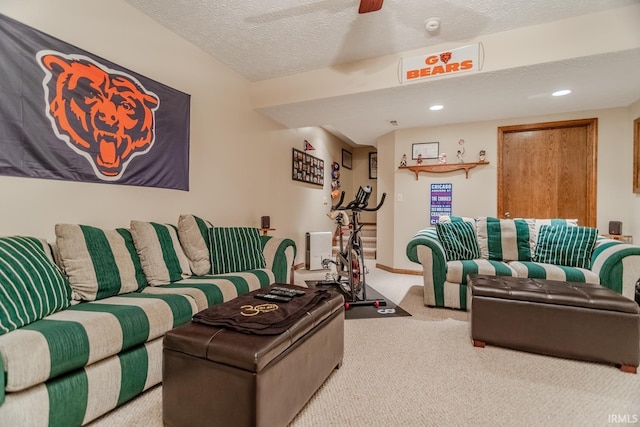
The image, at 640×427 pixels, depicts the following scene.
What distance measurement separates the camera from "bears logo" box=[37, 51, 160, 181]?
1.93m

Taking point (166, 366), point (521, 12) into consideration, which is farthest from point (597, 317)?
point (166, 366)

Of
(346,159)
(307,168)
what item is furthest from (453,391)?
(346,159)

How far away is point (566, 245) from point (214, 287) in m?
3.25

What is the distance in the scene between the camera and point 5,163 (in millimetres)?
1713

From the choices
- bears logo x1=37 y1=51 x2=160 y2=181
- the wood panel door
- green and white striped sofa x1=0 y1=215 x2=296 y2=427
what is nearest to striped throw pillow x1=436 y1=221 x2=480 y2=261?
the wood panel door

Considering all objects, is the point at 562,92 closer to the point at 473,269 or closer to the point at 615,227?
the point at 615,227

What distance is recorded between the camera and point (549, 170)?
4059 mm

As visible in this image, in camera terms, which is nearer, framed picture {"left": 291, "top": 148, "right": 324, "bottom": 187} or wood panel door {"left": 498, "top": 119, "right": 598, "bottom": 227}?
wood panel door {"left": 498, "top": 119, "right": 598, "bottom": 227}

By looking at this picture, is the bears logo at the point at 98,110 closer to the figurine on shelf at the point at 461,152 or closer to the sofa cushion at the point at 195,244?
the sofa cushion at the point at 195,244

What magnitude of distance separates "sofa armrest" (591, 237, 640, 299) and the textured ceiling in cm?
159

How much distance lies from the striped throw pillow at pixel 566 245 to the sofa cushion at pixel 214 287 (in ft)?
9.07

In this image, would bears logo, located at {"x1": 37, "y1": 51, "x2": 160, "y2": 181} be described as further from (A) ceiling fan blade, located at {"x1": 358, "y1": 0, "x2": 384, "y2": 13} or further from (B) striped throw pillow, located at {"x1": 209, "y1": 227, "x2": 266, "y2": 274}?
(A) ceiling fan blade, located at {"x1": 358, "y1": 0, "x2": 384, "y2": 13}

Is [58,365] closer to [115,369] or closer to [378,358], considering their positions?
[115,369]

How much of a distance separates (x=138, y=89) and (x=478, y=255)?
3647mm
